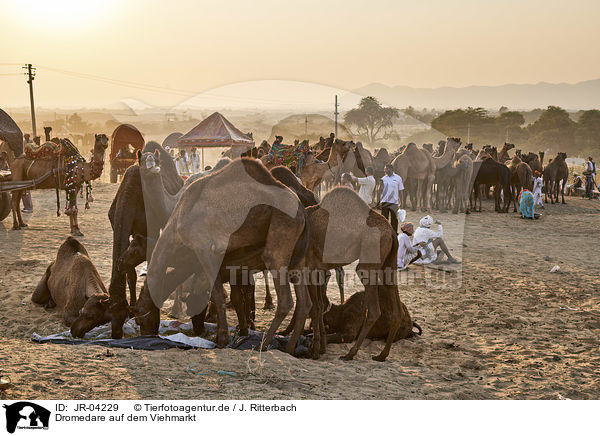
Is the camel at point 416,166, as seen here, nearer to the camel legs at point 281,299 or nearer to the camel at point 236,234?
the camel at point 236,234

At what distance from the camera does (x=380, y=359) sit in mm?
5664

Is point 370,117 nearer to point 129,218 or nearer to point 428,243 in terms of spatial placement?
point 428,243

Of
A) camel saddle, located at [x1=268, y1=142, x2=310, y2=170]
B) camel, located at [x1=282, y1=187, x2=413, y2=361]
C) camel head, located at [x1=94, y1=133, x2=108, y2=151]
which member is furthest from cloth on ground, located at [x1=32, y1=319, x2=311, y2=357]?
camel saddle, located at [x1=268, y1=142, x2=310, y2=170]

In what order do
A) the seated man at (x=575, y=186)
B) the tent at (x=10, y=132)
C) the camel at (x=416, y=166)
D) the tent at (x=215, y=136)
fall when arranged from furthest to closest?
the seated man at (x=575, y=186)
the camel at (x=416, y=166)
the tent at (x=215, y=136)
the tent at (x=10, y=132)

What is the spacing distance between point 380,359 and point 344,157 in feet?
31.3

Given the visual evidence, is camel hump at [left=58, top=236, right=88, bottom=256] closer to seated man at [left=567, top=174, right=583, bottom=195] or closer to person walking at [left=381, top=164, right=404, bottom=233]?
person walking at [left=381, top=164, right=404, bottom=233]

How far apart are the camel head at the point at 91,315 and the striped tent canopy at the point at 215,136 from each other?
42.8ft

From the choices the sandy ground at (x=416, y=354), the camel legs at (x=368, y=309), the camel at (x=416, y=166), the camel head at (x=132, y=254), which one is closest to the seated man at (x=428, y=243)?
the sandy ground at (x=416, y=354)

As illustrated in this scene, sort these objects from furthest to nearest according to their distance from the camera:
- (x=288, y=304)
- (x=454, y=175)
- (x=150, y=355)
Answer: (x=454, y=175), (x=288, y=304), (x=150, y=355)

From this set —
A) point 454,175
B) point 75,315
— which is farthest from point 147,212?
point 454,175

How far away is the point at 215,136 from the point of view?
18.9 metres
